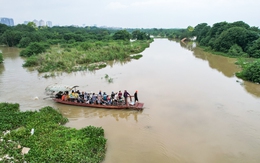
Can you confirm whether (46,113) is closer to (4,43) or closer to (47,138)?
(47,138)

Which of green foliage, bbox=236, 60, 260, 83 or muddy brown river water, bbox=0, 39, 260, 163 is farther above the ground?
green foliage, bbox=236, 60, 260, 83

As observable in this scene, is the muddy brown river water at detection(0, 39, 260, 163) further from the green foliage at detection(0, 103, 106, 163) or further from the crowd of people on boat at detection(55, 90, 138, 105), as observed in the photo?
the green foliage at detection(0, 103, 106, 163)

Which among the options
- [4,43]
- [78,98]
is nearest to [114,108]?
[78,98]

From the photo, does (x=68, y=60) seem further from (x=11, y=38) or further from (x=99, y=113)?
(x=11, y=38)

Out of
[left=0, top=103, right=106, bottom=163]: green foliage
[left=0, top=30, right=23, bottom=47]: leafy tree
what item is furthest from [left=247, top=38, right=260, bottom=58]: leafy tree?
[left=0, top=30, right=23, bottom=47]: leafy tree

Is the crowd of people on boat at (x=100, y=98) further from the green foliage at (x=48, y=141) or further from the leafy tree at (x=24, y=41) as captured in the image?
the leafy tree at (x=24, y=41)

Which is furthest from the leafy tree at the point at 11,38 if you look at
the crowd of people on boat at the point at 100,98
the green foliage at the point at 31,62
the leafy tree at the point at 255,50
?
the leafy tree at the point at 255,50
